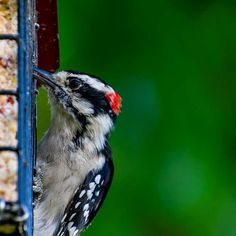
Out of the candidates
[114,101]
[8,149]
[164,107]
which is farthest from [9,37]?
[164,107]

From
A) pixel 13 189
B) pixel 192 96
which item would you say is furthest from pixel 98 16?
pixel 13 189

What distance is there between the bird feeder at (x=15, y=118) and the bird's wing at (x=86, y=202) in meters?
0.56

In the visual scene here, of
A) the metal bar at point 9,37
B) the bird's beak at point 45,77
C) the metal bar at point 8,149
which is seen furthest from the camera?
the bird's beak at point 45,77

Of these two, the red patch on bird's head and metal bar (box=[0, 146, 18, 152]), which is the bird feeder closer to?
metal bar (box=[0, 146, 18, 152])

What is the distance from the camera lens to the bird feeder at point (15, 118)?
187 inches

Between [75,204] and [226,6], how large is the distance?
1.57 meters

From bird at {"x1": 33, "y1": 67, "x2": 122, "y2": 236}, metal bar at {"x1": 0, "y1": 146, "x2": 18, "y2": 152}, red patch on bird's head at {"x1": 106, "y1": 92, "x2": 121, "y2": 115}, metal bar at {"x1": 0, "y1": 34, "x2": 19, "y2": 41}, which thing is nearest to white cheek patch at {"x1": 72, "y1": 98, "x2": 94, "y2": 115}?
bird at {"x1": 33, "y1": 67, "x2": 122, "y2": 236}

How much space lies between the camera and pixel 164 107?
651 centimetres

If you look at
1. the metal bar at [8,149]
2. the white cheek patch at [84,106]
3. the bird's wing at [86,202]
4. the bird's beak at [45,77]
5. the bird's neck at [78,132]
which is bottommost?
the bird's wing at [86,202]

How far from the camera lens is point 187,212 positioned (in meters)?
6.56

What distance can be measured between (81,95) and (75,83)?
0.25ft

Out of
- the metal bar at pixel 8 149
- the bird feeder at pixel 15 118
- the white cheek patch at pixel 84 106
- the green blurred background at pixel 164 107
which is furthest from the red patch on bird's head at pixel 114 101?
the metal bar at pixel 8 149

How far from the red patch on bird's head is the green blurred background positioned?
0.41m

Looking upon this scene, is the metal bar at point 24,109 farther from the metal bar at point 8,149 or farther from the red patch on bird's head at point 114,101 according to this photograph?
the red patch on bird's head at point 114,101
